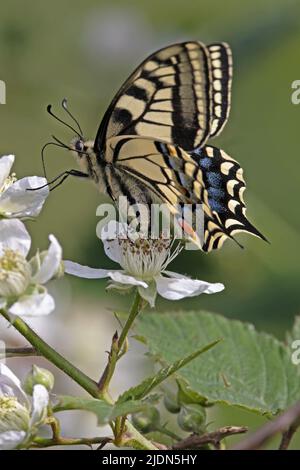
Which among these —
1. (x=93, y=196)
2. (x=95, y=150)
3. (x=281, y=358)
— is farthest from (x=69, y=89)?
(x=281, y=358)

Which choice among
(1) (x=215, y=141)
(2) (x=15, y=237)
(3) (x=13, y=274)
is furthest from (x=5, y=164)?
(1) (x=215, y=141)

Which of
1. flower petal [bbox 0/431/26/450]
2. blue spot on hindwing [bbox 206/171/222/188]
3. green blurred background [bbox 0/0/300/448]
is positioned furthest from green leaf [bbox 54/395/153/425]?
green blurred background [bbox 0/0/300/448]

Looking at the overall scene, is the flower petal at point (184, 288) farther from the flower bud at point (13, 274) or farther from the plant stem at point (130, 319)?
the flower bud at point (13, 274)

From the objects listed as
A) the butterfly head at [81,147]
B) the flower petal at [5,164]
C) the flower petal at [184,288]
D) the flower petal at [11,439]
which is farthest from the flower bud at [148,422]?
the butterfly head at [81,147]

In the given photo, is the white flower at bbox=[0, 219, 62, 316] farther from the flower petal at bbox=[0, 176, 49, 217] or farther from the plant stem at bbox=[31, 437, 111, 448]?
the plant stem at bbox=[31, 437, 111, 448]

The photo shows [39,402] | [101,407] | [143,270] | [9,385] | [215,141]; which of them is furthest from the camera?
[215,141]

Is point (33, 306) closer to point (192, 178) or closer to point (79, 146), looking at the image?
point (192, 178)

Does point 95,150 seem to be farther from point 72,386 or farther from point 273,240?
point 273,240
